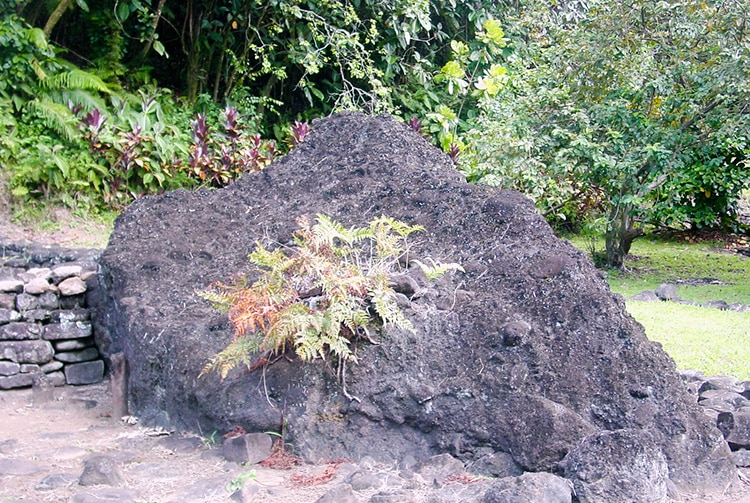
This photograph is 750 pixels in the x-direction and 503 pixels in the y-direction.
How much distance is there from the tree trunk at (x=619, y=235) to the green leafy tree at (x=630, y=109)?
0.31 m

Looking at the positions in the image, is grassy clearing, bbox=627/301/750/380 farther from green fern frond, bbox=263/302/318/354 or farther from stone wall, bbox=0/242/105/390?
stone wall, bbox=0/242/105/390

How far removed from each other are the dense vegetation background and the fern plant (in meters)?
5.67

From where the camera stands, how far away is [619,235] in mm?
11336

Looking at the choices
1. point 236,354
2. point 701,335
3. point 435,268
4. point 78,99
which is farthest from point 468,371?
point 78,99

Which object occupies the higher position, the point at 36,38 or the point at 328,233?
the point at 36,38

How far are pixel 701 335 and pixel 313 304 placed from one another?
14.7ft

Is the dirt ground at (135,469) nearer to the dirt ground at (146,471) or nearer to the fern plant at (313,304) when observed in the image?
the dirt ground at (146,471)

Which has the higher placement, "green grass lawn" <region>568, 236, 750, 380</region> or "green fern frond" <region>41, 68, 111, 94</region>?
"green fern frond" <region>41, 68, 111, 94</region>

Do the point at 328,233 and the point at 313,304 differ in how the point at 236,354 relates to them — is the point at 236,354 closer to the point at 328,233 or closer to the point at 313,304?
the point at 313,304

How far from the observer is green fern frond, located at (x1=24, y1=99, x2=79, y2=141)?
32.3 ft

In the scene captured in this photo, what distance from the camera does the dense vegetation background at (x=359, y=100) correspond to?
967cm

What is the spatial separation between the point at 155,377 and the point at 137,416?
36cm

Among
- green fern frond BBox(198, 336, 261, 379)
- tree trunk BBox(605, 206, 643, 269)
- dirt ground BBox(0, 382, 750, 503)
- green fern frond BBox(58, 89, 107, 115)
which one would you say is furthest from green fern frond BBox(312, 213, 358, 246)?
tree trunk BBox(605, 206, 643, 269)

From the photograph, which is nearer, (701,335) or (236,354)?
(236,354)
